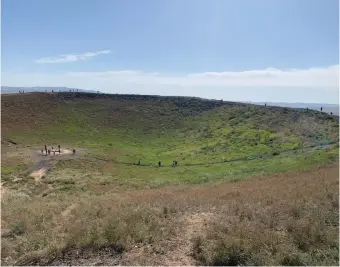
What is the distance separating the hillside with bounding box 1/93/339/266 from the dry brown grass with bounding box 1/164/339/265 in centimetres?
4

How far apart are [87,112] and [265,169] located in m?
56.3

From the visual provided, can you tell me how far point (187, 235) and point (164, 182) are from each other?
849 inches

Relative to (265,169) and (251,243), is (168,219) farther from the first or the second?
(265,169)

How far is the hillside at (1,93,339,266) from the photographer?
29.6 feet

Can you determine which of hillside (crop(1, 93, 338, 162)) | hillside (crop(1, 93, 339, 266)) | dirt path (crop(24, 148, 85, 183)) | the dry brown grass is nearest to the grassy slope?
hillside (crop(1, 93, 338, 162))

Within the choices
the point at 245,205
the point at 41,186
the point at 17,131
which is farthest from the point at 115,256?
the point at 17,131

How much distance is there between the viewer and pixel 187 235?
10.3 metres

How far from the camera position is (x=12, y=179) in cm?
3384

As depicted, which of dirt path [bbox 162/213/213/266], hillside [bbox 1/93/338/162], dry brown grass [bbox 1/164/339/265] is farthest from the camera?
hillside [bbox 1/93/338/162]

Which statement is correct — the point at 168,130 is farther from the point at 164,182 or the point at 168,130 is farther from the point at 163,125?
the point at 164,182

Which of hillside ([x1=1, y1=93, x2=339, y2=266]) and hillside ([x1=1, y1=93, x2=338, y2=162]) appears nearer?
hillside ([x1=1, y1=93, x2=339, y2=266])

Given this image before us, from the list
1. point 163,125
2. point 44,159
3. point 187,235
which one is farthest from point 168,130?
point 187,235

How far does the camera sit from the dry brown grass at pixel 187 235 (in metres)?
8.45

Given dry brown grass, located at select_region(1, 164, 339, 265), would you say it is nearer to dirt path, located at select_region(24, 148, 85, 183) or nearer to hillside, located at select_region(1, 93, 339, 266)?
hillside, located at select_region(1, 93, 339, 266)
